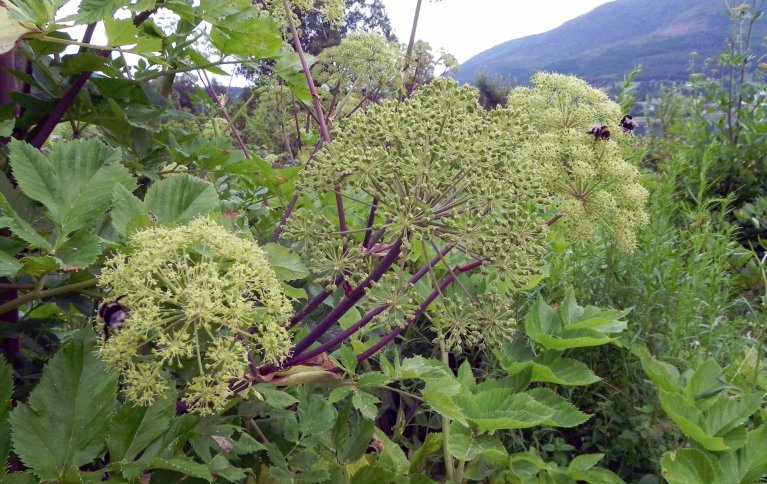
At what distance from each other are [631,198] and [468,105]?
109 centimetres

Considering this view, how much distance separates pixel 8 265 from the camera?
0.94m

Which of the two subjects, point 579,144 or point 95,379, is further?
point 579,144

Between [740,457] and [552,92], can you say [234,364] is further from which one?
[552,92]

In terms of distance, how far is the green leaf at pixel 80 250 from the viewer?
0.98 metres

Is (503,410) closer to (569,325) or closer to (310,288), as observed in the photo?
(569,325)

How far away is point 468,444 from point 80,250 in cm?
119

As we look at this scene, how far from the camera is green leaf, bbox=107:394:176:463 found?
994 millimetres

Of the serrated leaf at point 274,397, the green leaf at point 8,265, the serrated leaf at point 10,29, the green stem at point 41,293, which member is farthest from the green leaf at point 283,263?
the serrated leaf at point 10,29

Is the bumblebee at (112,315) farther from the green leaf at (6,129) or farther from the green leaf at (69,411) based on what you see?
the green leaf at (6,129)

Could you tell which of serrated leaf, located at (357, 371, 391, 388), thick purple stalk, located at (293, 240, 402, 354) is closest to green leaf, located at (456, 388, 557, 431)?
serrated leaf, located at (357, 371, 391, 388)

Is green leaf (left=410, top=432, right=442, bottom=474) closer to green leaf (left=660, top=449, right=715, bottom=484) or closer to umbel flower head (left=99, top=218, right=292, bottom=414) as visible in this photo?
green leaf (left=660, top=449, right=715, bottom=484)

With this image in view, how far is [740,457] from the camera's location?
6.32 feet

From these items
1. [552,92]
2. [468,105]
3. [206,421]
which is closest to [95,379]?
[206,421]

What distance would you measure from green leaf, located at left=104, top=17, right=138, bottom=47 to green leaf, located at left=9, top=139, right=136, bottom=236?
8.5 inches
